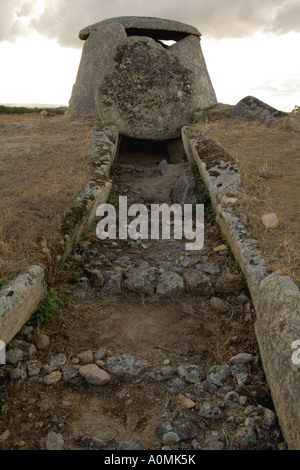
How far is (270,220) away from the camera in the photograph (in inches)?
218

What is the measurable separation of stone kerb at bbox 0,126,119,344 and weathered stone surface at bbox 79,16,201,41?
4.63 meters

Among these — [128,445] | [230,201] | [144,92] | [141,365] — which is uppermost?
[144,92]

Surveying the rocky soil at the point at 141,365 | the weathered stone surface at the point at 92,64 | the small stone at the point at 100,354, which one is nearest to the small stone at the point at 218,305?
the rocky soil at the point at 141,365

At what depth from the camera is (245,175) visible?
7039 millimetres

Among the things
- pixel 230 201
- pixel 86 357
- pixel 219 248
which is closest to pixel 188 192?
pixel 230 201

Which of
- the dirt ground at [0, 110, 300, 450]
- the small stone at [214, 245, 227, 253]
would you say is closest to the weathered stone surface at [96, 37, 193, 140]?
the dirt ground at [0, 110, 300, 450]

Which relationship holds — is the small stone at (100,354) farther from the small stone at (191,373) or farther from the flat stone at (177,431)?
the flat stone at (177,431)

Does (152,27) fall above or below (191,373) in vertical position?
above

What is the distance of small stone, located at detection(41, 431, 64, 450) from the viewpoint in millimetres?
2994

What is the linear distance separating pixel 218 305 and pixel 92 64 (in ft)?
34.2

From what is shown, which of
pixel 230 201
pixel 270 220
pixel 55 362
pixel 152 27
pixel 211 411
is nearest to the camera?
pixel 211 411

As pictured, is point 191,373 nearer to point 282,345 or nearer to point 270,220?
point 282,345

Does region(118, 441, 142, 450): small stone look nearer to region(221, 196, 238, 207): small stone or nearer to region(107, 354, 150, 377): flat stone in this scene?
region(107, 354, 150, 377): flat stone
